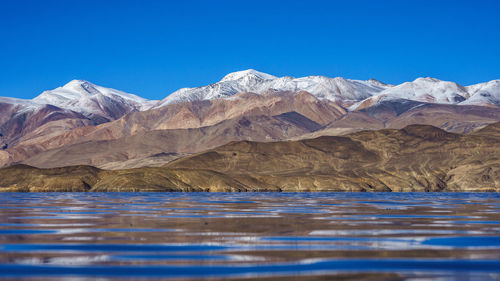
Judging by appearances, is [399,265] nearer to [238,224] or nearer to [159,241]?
[159,241]

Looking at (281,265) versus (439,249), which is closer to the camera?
(281,265)

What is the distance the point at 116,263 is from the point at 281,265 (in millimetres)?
5717

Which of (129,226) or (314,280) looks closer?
(314,280)

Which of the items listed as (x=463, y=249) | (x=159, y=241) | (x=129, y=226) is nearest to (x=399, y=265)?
(x=463, y=249)

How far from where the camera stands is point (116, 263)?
2467 centimetres

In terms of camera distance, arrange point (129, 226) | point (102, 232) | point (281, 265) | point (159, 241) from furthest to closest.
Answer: point (129, 226) < point (102, 232) < point (159, 241) < point (281, 265)

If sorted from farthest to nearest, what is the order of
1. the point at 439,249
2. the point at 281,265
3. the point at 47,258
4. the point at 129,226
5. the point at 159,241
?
the point at 129,226 < the point at 159,241 < the point at 439,249 < the point at 47,258 < the point at 281,265

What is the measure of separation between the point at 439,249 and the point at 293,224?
15726mm

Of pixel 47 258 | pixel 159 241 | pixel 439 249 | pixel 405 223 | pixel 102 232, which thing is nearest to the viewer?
pixel 47 258

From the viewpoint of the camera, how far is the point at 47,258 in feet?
85.2

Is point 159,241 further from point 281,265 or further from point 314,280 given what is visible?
point 314,280

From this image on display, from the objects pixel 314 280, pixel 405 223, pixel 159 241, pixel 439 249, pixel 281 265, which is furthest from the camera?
pixel 405 223

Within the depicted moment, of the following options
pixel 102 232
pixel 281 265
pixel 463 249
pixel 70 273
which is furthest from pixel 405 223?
pixel 70 273

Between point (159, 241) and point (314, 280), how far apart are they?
12.7 meters
